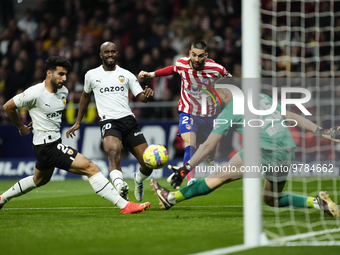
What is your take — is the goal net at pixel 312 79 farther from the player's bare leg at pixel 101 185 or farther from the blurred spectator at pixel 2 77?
the blurred spectator at pixel 2 77

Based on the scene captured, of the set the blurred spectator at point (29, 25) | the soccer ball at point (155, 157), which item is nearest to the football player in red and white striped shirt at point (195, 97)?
the soccer ball at point (155, 157)

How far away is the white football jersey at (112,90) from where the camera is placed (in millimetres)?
7496

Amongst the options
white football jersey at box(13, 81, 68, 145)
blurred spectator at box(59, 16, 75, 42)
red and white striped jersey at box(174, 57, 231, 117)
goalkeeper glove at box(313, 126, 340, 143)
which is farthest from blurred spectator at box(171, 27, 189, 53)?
goalkeeper glove at box(313, 126, 340, 143)

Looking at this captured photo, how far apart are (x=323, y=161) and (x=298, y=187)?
6.41ft

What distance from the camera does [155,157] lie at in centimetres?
698

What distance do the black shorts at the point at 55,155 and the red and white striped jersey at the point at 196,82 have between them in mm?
2412

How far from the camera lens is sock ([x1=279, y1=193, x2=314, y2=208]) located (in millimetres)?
6076

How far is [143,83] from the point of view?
44.3ft

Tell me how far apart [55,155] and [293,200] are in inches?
116

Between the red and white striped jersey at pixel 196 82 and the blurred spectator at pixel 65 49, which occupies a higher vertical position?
the blurred spectator at pixel 65 49

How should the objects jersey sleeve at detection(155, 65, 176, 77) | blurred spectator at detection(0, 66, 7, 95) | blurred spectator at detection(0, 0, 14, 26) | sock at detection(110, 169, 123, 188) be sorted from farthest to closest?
blurred spectator at detection(0, 0, 14, 26)
blurred spectator at detection(0, 66, 7, 95)
jersey sleeve at detection(155, 65, 176, 77)
sock at detection(110, 169, 123, 188)

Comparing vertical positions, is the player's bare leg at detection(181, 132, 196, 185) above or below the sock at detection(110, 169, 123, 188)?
above

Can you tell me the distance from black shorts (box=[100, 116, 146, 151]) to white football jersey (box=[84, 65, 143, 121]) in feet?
0.26

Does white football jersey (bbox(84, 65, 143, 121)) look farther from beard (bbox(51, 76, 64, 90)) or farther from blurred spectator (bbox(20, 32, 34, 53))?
blurred spectator (bbox(20, 32, 34, 53))
